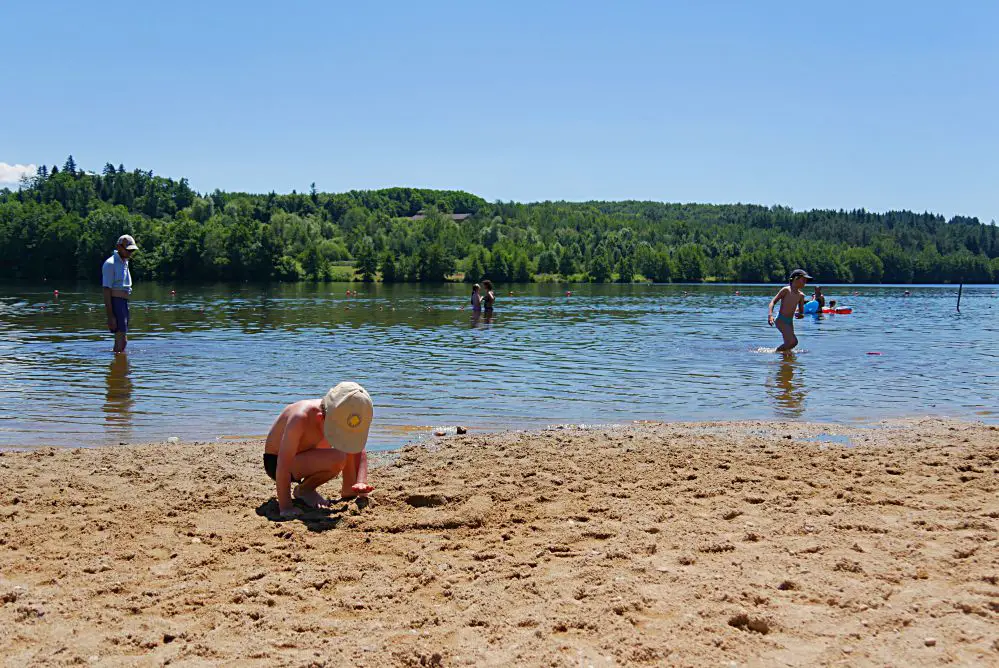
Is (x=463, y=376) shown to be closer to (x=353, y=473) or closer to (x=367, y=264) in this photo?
(x=353, y=473)

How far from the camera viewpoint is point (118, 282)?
18438mm

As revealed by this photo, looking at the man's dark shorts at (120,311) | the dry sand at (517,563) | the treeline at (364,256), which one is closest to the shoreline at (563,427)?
the dry sand at (517,563)

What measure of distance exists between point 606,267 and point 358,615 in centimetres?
15660

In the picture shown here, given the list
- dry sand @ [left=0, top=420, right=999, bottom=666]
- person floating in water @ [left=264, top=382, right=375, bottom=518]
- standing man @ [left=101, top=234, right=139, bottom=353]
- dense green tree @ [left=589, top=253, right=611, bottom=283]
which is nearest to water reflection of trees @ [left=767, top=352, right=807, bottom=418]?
dry sand @ [left=0, top=420, right=999, bottom=666]

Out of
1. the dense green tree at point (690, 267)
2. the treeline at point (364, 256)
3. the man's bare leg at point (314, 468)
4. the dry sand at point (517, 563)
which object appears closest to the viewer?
the dry sand at point (517, 563)

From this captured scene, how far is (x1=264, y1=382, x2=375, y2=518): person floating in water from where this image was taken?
273 inches

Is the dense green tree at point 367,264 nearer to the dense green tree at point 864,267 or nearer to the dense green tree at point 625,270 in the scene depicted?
the dense green tree at point 625,270

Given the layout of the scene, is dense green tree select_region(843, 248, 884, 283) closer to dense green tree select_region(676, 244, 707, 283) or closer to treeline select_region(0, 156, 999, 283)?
treeline select_region(0, 156, 999, 283)

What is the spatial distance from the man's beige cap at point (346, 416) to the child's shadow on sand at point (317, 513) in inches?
23.4

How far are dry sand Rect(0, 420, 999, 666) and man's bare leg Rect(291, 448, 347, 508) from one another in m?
0.31

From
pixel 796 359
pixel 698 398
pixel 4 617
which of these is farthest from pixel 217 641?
pixel 796 359

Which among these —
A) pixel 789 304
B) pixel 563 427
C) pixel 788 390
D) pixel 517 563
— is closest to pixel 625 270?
pixel 789 304

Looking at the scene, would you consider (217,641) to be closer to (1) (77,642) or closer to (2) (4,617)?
(1) (77,642)

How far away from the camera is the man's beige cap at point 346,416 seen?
6902 millimetres
